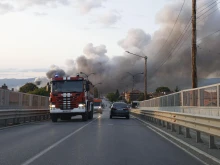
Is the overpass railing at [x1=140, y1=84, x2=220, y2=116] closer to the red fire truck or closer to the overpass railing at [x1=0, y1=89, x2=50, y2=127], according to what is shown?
the red fire truck

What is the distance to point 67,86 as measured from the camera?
27.7 m

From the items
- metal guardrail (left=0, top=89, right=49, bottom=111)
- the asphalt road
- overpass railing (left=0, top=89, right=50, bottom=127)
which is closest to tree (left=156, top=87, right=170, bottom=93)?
metal guardrail (left=0, top=89, right=49, bottom=111)

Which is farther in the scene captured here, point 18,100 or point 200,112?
point 18,100

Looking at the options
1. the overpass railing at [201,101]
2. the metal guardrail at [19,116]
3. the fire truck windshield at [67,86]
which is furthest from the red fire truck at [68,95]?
the overpass railing at [201,101]

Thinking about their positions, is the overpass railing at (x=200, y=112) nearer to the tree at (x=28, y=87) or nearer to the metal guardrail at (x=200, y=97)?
the metal guardrail at (x=200, y=97)

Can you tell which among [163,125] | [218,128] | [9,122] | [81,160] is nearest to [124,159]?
[81,160]

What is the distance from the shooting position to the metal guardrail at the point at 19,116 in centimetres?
2177

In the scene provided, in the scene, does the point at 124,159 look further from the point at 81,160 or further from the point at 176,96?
the point at 176,96

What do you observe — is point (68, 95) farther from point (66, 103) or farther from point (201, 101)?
point (201, 101)

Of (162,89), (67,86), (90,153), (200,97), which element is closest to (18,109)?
(67,86)

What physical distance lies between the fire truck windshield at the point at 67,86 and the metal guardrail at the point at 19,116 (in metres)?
2.55

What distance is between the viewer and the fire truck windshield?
90.5 feet

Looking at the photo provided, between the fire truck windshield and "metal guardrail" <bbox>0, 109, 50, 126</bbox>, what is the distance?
2546mm

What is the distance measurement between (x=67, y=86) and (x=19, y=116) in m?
4.68
